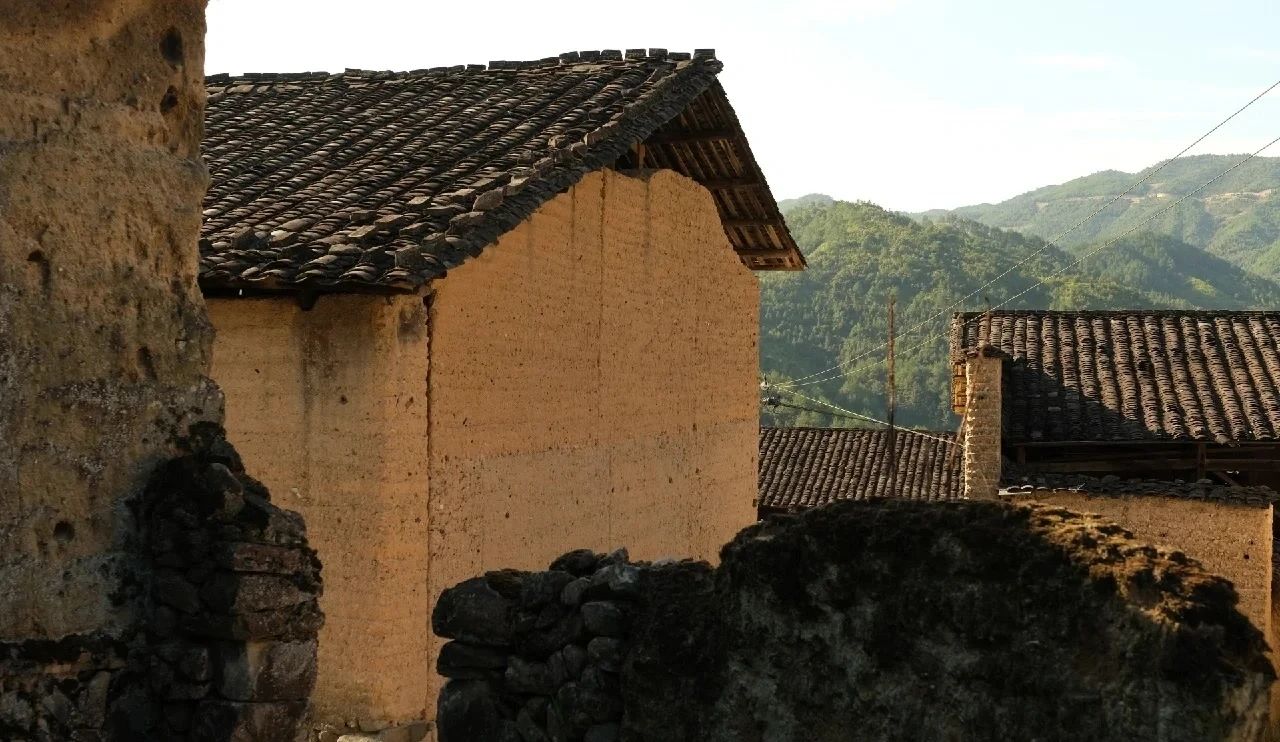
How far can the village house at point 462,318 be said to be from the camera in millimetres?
8188

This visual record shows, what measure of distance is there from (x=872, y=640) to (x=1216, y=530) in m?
10.4

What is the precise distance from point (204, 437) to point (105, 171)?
103cm

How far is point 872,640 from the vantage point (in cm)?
414

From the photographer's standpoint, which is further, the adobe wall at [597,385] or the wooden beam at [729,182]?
the wooden beam at [729,182]

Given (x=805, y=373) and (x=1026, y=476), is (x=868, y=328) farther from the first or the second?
(x=1026, y=476)

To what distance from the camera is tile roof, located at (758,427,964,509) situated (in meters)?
26.4

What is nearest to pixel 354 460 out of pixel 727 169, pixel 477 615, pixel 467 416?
pixel 467 416

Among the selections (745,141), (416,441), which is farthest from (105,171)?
(745,141)

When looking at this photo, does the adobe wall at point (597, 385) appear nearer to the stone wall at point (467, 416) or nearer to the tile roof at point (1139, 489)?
the stone wall at point (467, 416)

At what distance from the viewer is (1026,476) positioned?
48.0 ft

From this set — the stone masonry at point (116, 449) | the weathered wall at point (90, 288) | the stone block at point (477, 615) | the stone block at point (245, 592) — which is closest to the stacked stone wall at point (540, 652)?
the stone block at point (477, 615)

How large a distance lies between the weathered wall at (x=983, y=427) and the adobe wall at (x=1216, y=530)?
748 mm

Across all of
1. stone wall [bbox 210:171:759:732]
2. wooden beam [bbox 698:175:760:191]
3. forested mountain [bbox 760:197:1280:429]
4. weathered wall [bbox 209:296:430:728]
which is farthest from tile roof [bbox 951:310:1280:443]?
forested mountain [bbox 760:197:1280:429]

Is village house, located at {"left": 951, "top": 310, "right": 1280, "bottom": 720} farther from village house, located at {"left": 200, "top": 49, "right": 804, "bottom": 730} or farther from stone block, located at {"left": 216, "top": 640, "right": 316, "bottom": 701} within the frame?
stone block, located at {"left": 216, "top": 640, "right": 316, "bottom": 701}
